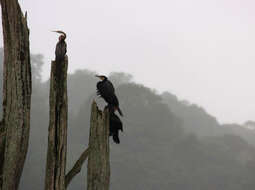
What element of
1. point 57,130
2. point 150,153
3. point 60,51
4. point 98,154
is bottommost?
point 98,154

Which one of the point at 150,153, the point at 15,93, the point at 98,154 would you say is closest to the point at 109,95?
the point at 98,154

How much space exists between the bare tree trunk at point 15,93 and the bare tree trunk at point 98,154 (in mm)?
1048

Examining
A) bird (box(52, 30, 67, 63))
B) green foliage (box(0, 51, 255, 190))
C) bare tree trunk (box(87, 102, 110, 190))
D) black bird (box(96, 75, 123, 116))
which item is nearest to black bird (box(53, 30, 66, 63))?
bird (box(52, 30, 67, 63))

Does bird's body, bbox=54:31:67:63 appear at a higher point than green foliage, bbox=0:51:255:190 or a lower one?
lower

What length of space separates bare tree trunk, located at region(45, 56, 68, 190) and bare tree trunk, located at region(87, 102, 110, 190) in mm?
455

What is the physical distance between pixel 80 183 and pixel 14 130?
112 ft

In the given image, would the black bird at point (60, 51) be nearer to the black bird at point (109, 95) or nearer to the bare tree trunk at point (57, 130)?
the bare tree trunk at point (57, 130)

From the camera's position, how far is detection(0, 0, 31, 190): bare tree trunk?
522 centimetres

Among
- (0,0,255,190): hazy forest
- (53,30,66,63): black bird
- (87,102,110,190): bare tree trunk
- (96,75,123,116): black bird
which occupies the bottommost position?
(87,102,110,190): bare tree trunk

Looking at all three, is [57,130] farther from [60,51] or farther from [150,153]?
[150,153]

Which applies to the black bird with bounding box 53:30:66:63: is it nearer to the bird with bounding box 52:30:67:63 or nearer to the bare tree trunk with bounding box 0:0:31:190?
the bird with bounding box 52:30:67:63

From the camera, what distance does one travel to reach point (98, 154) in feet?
17.6

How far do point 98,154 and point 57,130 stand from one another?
0.76 meters

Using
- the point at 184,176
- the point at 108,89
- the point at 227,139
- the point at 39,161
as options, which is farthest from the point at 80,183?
the point at 108,89
